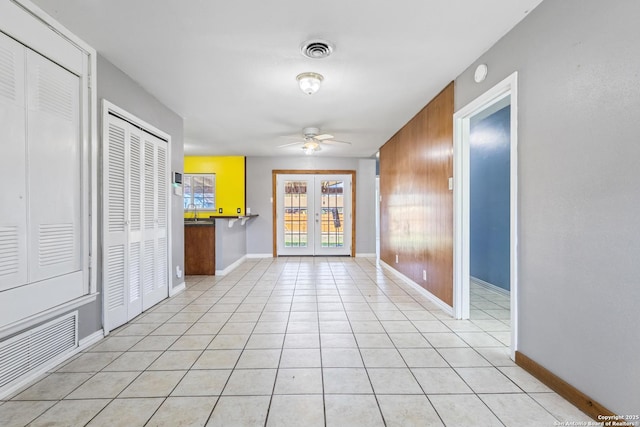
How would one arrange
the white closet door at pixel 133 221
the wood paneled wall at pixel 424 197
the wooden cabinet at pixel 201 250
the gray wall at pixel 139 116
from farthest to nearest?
the wooden cabinet at pixel 201 250, the wood paneled wall at pixel 424 197, the white closet door at pixel 133 221, the gray wall at pixel 139 116

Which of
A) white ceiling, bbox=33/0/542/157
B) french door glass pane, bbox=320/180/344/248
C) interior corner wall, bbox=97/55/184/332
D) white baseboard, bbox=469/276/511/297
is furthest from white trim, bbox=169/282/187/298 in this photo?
white baseboard, bbox=469/276/511/297

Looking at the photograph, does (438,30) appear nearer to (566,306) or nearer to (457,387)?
(566,306)

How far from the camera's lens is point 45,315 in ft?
6.50

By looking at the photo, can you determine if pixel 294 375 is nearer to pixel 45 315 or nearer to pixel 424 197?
pixel 45 315

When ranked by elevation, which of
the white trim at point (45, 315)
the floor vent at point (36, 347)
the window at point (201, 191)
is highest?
the window at point (201, 191)

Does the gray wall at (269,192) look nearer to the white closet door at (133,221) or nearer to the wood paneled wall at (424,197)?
the wood paneled wall at (424,197)

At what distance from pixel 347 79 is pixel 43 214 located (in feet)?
8.81

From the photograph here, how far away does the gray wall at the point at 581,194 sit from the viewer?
4.55 ft

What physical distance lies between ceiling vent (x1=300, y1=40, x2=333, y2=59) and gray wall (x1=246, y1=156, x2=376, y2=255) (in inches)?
184

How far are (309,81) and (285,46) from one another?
0.51m

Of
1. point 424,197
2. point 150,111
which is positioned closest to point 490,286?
point 424,197

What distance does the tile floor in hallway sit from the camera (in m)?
1.60

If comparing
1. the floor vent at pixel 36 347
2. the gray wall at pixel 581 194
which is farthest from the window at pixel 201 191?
the gray wall at pixel 581 194

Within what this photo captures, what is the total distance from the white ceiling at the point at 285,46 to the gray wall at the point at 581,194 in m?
0.48
